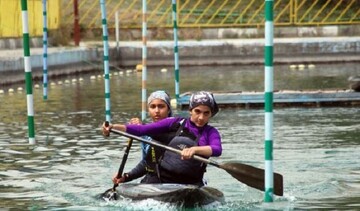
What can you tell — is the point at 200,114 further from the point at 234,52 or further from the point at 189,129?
the point at 234,52

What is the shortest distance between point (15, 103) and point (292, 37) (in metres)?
16.2

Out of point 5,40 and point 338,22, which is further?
point 338,22

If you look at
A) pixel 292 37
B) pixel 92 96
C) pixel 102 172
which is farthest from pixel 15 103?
pixel 292 37

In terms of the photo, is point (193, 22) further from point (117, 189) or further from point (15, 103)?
point (117, 189)

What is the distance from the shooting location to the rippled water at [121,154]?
395 inches

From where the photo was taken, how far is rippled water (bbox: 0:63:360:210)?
10.0m

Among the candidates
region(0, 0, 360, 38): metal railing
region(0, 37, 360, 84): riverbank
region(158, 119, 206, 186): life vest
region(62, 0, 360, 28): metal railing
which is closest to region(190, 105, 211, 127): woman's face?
region(158, 119, 206, 186): life vest

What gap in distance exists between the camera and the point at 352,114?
675 inches

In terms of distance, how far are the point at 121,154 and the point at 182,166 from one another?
3.73 m

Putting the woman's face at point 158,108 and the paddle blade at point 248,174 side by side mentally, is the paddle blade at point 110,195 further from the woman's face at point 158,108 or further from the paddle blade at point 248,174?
the paddle blade at point 248,174

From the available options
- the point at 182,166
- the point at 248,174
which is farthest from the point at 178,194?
the point at 248,174

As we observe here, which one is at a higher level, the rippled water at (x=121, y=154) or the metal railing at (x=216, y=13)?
the metal railing at (x=216, y=13)

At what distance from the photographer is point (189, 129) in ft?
31.5

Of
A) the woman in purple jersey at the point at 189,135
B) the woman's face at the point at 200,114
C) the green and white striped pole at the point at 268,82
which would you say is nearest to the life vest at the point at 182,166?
the woman in purple jersey at the point at 189,135
